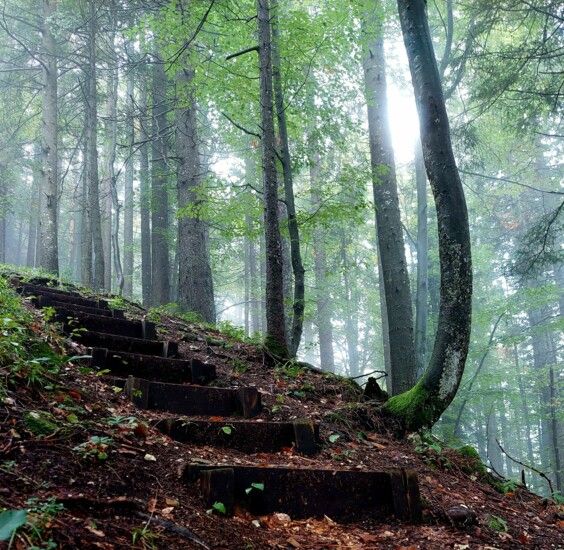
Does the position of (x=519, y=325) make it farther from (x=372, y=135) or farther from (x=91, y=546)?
(x=91, y=546)

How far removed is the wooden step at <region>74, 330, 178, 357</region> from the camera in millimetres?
5488

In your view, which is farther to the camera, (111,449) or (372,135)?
(372,135)

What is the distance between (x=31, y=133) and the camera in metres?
23.0

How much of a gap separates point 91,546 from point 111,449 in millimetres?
1082

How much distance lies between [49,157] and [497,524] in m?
13.3

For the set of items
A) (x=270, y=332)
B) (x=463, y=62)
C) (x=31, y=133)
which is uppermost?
(x=31, y=133)

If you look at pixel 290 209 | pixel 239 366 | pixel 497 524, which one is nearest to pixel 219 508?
pixel 497 524

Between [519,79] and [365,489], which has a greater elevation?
[519,79]

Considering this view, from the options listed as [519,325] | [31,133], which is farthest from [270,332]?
[519,325]

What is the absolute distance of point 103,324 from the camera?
6.29m

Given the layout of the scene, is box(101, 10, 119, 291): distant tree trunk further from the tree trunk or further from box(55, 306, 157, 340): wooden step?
the tree trunk

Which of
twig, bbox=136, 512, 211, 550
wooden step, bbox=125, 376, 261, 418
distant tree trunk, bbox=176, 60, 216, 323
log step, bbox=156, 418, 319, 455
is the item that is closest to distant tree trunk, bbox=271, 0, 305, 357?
wooden step, bbox=125, 376, 261, 418

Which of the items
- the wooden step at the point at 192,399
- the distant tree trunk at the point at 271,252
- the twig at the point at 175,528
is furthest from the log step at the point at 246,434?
the distant tree trunk at the point at 271,252

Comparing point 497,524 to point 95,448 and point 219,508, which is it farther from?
point 95,448
